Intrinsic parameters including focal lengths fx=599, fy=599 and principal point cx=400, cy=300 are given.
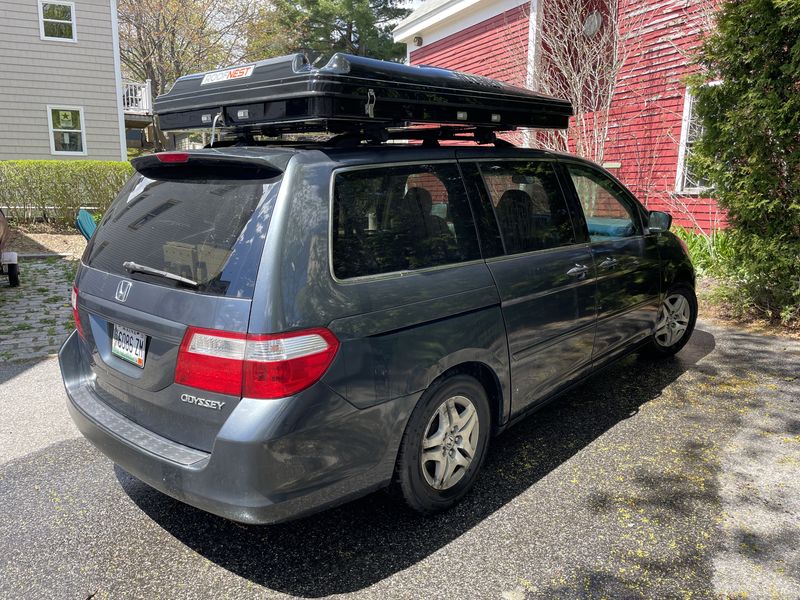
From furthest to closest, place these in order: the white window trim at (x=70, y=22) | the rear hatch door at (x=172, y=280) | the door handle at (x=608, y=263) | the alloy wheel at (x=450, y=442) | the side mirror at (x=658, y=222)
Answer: the white window trim at (x=70, y=22) → the side mirror at (x=658, y=222) → the door handle at (x=608, y=263) → the alloy wheel at (x=450, y=442) → the rear hatch door at (x=172, y=280)

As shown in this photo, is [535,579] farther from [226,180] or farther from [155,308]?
[226,180]

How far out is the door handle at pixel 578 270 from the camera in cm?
364

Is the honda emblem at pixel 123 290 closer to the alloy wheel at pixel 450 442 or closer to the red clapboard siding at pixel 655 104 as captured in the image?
the alloy wheel at pixel 450 442

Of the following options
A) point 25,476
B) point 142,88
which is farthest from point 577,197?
point 142,88

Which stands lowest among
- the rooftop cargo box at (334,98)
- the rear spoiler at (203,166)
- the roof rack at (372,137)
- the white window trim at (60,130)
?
the rear spoiler at (203,166)

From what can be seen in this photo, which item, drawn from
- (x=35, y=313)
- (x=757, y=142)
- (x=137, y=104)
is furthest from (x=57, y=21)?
(x=757, y=142)

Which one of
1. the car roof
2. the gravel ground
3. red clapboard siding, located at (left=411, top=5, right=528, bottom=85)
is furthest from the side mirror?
the gravel ground

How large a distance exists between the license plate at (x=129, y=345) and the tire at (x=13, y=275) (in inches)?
277

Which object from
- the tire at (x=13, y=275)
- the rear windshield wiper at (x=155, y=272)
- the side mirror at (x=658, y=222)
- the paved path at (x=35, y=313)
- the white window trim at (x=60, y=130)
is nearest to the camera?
the rear windshield wiper at (x=155, y=272)

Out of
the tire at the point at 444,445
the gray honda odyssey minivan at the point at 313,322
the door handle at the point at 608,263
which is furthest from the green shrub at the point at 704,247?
the tire at the point at 444,445

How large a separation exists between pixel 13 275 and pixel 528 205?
7938mm

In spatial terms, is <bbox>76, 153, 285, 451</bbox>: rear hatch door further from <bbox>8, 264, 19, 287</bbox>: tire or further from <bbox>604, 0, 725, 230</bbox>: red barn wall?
<bbox>604, 0, 725, 230</bbox>: red barn wall

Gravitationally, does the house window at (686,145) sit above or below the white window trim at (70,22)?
below

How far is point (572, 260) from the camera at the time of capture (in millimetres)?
3680
